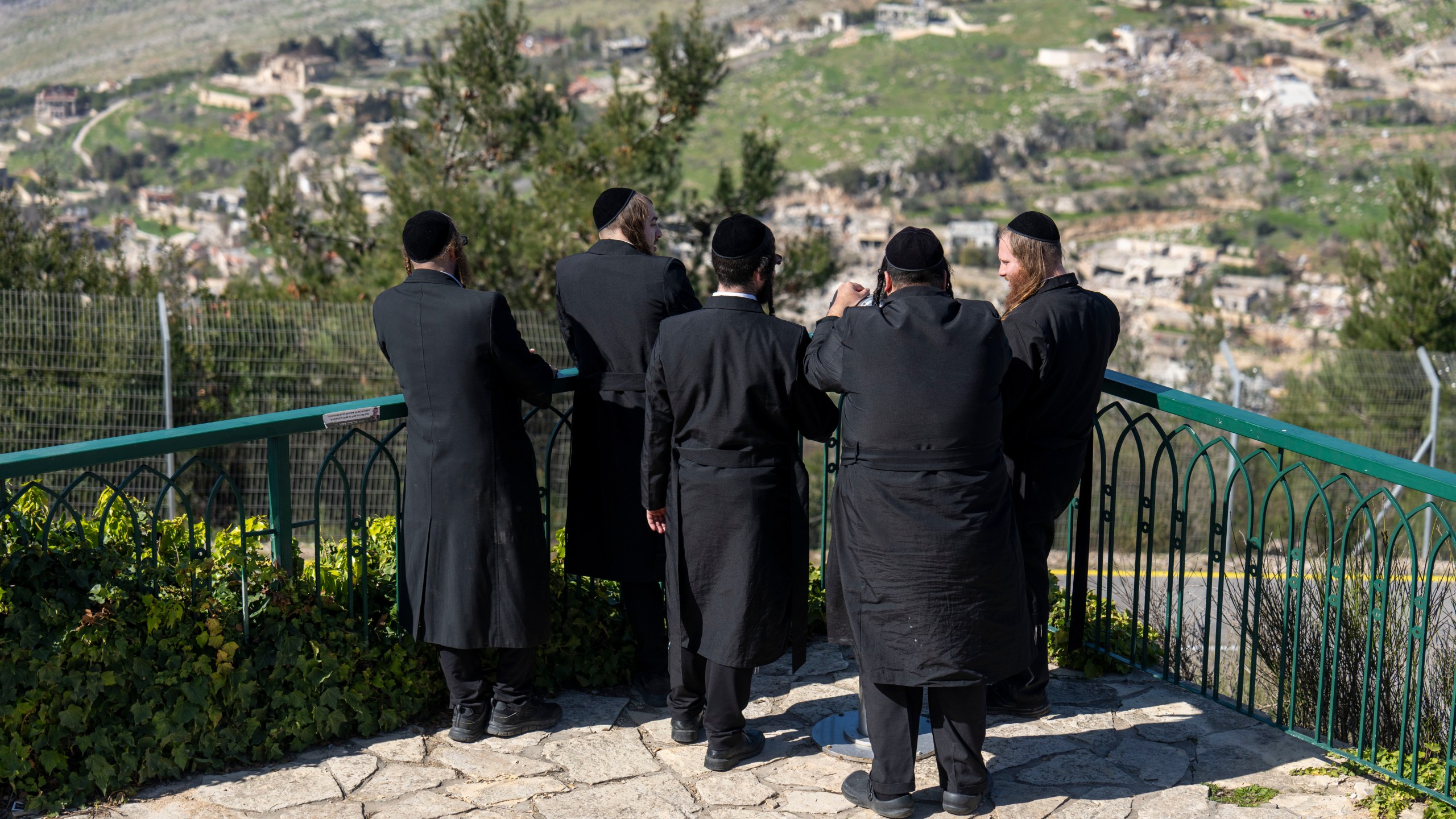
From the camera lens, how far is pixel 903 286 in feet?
10.8

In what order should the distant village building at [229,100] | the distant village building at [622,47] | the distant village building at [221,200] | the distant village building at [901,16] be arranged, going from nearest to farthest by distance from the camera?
the distant village building at [221,200] < the distant village building at [229,100] < the distant village building at [622,47] < the distant village building at [901,16]

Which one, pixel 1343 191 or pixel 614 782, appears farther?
pixel 1343 191

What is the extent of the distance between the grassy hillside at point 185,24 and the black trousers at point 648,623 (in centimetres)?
9804

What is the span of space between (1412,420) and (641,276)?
34.6 feet

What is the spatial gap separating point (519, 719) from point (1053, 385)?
1.96 m

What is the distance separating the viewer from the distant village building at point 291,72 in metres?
89.4

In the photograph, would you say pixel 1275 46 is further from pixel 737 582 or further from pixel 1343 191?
pixel 737 582

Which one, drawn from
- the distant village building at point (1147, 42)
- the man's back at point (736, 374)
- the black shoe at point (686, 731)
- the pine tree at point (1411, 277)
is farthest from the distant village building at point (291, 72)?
the man's back at point (736, 374)

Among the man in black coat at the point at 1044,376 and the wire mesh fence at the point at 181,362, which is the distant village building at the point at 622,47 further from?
the man in black coat at the point at 1044,376

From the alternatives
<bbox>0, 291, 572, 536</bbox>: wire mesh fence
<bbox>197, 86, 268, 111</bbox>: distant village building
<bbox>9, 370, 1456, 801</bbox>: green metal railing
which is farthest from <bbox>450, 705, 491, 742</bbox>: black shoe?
<bbox>197, 86, 268, 111</bbox>: distant village building

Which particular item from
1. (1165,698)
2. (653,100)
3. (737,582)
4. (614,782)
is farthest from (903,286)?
(653,100)

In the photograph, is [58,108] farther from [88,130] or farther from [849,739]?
[849,739]

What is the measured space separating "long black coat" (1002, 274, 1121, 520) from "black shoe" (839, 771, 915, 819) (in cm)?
96

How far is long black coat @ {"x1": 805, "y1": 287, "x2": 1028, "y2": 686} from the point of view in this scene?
319 cm
